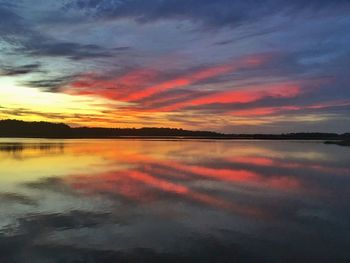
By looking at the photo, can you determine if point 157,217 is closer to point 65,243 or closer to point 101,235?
point 101,235

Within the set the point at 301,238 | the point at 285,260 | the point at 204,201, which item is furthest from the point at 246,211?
the point at 285,260

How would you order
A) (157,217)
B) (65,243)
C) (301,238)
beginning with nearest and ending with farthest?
(65,243)
(301,238)
(157,217)

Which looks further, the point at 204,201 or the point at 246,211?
the point at 204,201

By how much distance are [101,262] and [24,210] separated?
7090mm

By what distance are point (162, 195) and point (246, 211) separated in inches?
195

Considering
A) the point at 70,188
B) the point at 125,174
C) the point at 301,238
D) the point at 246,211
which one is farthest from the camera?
the point at 125,174

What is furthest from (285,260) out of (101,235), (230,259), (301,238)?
(101,235)

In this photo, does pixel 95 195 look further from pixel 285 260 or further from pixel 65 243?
pixel 285 260

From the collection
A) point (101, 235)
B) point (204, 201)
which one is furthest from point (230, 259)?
point (204, 201)

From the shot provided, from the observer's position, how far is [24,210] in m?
15.6

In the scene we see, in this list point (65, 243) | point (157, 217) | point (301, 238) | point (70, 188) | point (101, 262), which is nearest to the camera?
point (101, 262)

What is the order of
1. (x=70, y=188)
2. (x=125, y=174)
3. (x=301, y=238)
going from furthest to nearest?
(x=125, y=174)
(x=70, y=188)
(x=301, y=238)

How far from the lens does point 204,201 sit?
18234 millimetres

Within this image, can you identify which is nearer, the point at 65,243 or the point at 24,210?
the point at 65,243
